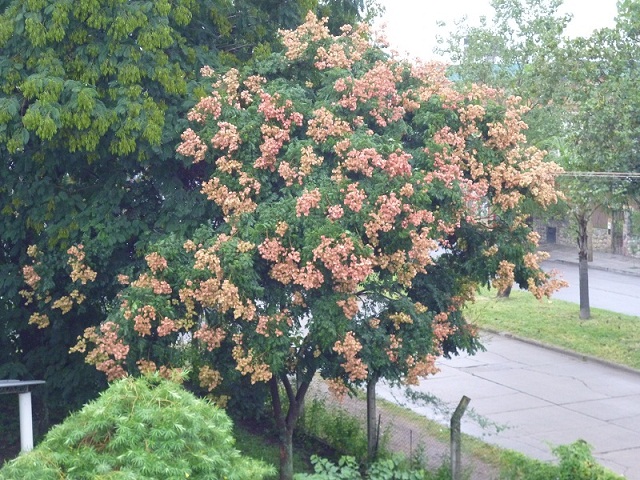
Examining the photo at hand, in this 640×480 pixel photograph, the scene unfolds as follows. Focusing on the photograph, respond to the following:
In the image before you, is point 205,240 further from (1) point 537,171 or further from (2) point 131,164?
(1) point 537,171

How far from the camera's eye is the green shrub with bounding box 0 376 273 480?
5621 mm

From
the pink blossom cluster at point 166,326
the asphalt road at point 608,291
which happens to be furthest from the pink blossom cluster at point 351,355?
the asphalt road at point 608,291

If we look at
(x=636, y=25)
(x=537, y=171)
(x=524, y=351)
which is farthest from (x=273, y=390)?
(x=524, y=351)

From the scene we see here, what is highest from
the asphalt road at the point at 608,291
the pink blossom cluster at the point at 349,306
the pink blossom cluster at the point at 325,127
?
the pink blossom cluster at the point at 325,127

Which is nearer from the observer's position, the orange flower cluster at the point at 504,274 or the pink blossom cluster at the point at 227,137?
the pink blossom cluster at the point at 227,137

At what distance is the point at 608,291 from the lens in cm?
2900

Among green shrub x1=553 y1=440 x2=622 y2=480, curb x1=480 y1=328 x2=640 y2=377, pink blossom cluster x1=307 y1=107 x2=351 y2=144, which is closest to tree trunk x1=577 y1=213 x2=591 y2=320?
curb x1=480 y1=328 x2=640 y2=377

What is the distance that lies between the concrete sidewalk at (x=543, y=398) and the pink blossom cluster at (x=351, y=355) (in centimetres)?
458

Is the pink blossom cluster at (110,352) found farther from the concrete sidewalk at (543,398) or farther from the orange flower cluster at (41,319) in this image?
the concrete sidewalk at (543,398)

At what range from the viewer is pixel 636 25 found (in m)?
16.7

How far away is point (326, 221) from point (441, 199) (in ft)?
4.25

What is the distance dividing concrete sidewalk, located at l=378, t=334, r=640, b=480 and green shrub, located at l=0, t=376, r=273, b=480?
7.56 metres

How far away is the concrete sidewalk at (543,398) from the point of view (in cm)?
1412

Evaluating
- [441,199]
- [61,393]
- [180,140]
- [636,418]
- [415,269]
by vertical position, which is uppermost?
[180,140]
